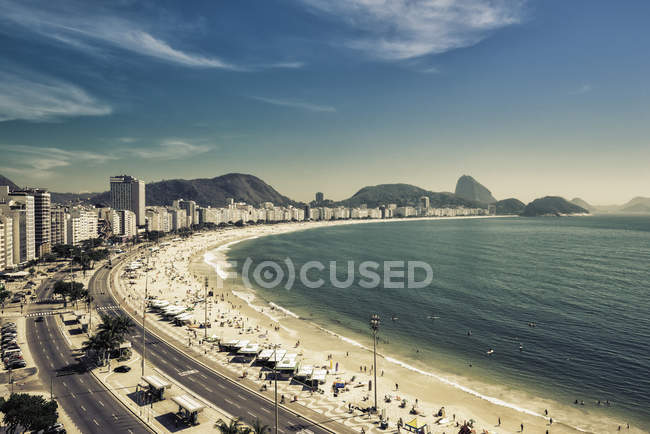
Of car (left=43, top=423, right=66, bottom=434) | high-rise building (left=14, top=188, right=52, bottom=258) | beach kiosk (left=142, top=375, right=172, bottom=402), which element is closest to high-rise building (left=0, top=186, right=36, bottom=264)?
high-rise building (left=14, top=188, right=52, bottom=258)

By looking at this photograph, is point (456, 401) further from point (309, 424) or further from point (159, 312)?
point (159, 312)

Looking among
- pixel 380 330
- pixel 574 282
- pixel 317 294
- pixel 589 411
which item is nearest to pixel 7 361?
pixel 380 330

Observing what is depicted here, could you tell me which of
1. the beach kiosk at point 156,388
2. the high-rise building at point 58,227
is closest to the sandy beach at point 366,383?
the beach kiosk at point 156,388

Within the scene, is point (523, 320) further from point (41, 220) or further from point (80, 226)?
point (80, 226)

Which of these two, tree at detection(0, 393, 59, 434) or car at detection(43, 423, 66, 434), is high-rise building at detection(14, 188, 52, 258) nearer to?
tree at detection(0, 393, 59, 434)

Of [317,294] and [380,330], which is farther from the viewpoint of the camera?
[317,294]

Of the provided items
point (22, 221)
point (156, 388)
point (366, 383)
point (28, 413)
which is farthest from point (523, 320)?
point (22, 221)
